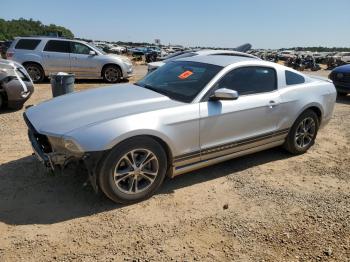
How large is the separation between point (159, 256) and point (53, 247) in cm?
94

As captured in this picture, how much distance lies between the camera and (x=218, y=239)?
3316 millimetres

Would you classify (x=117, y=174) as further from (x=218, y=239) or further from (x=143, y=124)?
(x=218, y=239)

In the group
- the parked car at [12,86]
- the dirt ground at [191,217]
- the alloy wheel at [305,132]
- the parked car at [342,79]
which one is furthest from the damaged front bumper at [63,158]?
the parked car at [342,79]

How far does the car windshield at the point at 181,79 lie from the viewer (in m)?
4.25

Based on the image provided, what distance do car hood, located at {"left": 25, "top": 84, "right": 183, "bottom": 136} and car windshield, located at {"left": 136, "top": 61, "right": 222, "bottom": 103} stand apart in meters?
0.16

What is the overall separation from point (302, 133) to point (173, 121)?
254 cm

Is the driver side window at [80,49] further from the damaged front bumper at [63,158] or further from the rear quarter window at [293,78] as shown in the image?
the damaged front bumper at [63,158]

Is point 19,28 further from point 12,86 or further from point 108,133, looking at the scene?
point 108,133

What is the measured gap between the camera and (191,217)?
366 cm

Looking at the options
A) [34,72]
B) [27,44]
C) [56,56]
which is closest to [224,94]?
[56,56]

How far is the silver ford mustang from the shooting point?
3.49 metres

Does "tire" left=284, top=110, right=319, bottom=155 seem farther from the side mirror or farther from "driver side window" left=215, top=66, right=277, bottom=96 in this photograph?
the side mirror

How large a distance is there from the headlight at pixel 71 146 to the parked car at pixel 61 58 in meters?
9.62

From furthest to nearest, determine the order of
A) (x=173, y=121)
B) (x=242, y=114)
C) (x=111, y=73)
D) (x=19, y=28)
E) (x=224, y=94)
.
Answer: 1. (x=19, y=28)
2. (x=111, y=73)
3. (x=242, y=114)
4. (x=224, y=94)
5. (x=173, y=121)
